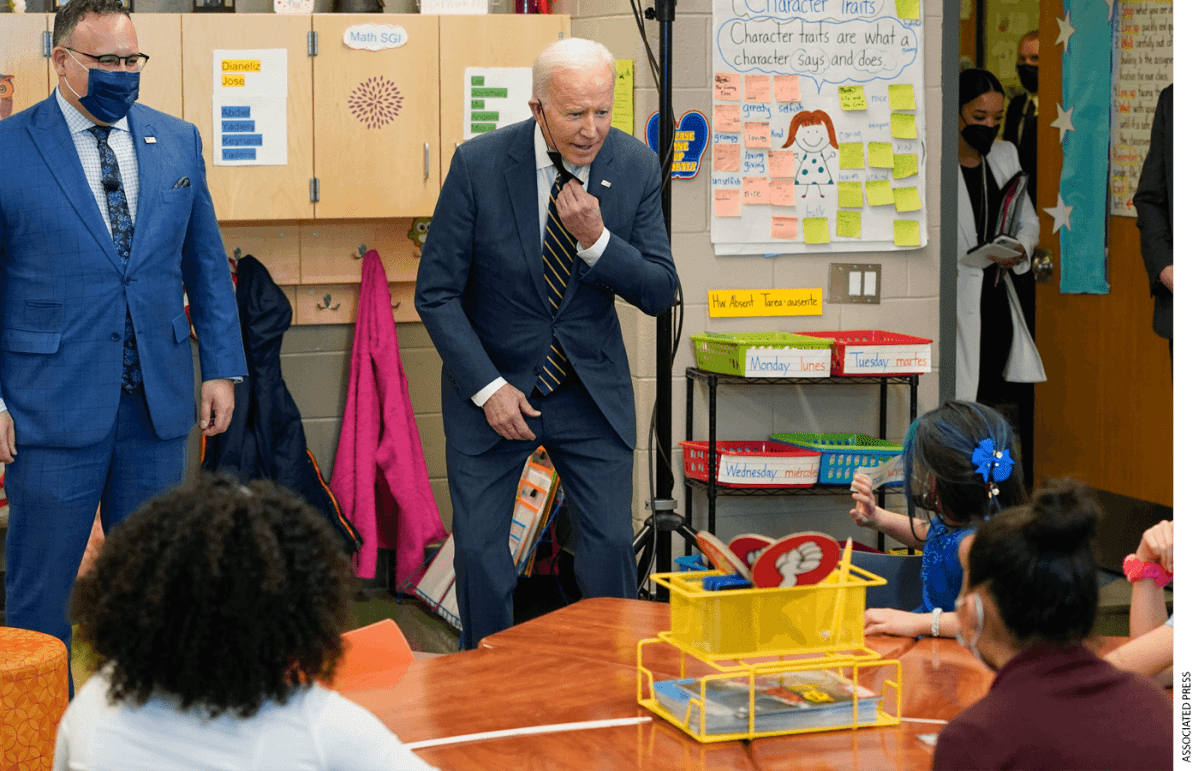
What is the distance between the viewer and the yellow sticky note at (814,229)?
397 centimetres

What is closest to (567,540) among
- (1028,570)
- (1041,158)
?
(1041,158)

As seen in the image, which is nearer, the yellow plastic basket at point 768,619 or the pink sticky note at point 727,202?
the yellow plastic basket at point 768,619

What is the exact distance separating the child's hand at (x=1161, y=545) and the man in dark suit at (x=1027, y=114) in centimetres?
344

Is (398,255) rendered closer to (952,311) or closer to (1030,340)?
(952,311)

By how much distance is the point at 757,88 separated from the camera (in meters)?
3.88

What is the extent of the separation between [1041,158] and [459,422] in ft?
10.1

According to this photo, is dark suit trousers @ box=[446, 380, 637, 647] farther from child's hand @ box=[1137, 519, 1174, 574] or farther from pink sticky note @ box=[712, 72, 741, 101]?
pink sticky note @ box=[712, 72, 741, 101]

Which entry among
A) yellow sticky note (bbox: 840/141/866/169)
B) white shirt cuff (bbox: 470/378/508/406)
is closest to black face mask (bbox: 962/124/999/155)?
yellow sticky note (bbox: 840/141/866/169)

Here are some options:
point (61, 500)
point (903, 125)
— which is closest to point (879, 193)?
point (903, 125)

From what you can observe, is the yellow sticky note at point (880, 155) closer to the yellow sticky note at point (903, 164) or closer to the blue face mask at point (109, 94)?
the yellow sticky note at point (903, 164)

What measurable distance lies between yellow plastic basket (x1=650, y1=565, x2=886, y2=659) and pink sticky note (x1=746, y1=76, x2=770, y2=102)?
96.9 inches

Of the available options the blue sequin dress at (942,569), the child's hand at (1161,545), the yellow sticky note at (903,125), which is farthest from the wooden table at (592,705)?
the yellow sticky note at (903,125)

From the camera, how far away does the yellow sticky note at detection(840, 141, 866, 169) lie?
3.97m

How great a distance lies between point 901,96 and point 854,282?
22.2 inches
